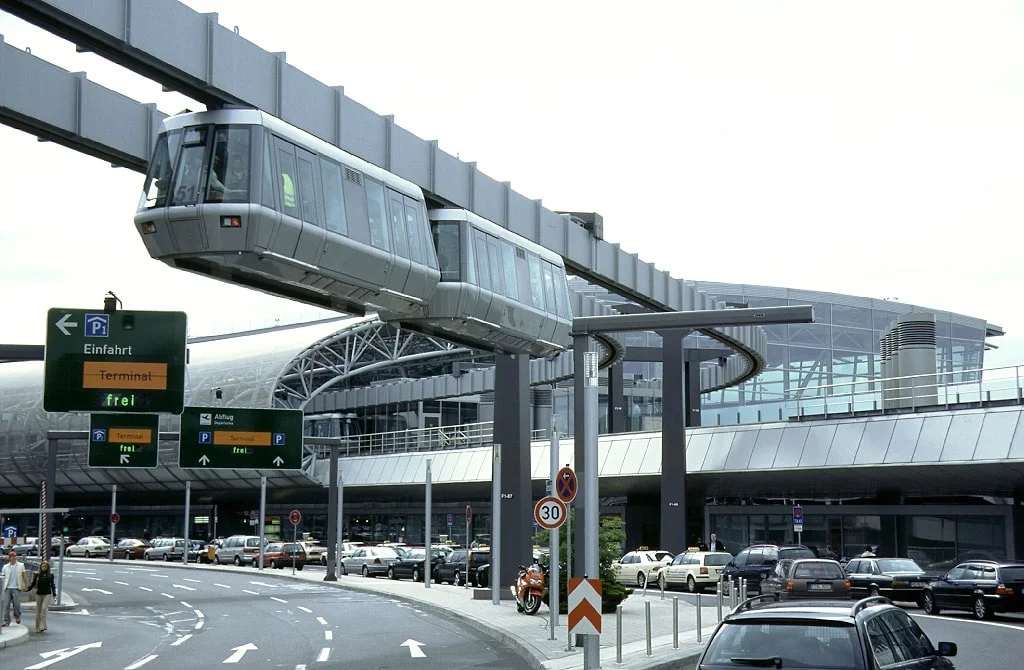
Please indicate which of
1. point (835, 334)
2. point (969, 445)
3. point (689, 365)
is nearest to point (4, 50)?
point (969, 445)

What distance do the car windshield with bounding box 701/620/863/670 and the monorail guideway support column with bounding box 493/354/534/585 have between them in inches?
1040

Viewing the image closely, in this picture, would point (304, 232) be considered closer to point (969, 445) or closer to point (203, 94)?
point (203, 94)

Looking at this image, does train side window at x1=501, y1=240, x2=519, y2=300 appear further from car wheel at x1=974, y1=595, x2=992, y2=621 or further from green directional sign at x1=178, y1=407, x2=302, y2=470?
green directional sign at x1=178, y1=407, x2=302, y2=470

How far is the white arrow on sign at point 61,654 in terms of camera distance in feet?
72.8

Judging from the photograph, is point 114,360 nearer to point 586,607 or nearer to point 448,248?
point 448,248

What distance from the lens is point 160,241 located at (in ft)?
57.1

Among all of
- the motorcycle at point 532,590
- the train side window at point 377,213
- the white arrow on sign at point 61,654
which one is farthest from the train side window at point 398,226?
the motorcycle at point 532,590

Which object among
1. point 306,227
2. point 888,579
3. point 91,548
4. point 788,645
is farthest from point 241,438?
point 91,548

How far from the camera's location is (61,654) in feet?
79.7

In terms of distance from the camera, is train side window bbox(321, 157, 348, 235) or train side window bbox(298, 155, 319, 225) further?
train side window bbox(321, 157, 348, 235)

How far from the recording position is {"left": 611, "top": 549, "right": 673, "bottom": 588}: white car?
46.8m

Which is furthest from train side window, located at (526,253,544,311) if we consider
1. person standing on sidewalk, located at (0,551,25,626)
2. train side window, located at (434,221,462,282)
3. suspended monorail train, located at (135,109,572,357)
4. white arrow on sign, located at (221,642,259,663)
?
person standing on sidewalk, located at (0,551,25,626)

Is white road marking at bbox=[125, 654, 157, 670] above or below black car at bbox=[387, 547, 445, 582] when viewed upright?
above

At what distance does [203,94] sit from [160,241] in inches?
94.0
